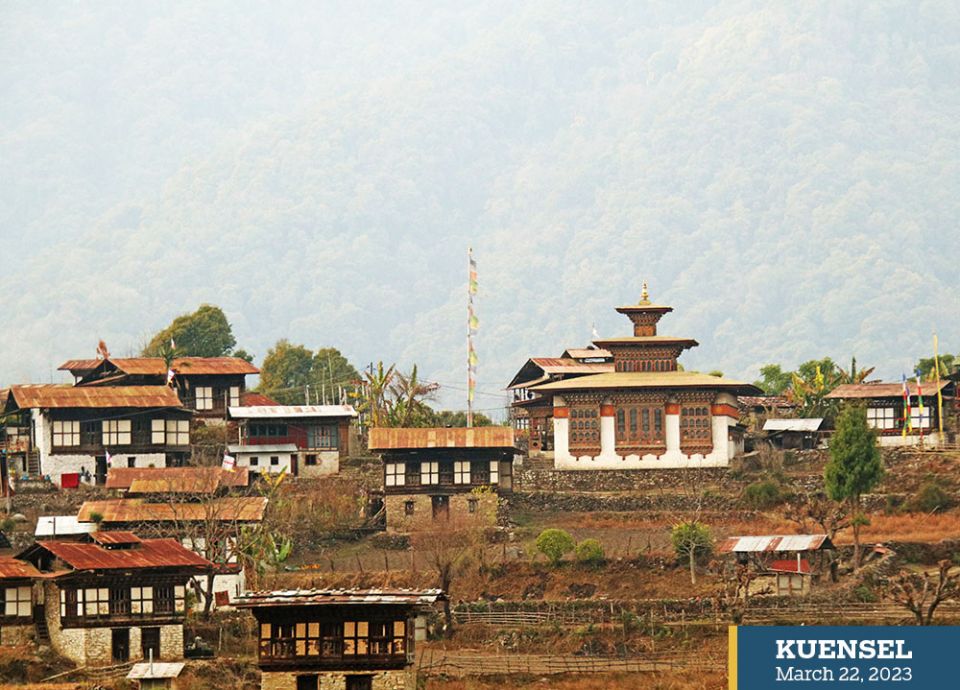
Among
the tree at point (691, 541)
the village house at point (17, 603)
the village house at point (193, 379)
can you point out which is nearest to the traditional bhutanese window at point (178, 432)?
the village house at point (193, 379)

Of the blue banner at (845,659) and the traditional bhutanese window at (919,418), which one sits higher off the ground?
the traditional bhutanese window at (919,418)

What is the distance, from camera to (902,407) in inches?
4277

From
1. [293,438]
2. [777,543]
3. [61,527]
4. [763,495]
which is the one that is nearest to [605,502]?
[763,495]

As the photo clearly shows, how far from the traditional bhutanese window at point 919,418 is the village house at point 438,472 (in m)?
21.6

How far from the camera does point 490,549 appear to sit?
90812mm

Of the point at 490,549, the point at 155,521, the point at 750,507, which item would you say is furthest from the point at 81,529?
the point at 750,507

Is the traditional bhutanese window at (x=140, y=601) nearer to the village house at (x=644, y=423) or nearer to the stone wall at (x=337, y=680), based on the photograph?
the stone wall at (x=337, y=680)

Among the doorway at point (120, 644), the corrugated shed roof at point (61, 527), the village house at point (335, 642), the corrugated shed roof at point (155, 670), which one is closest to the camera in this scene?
the village house at point (335, 642)

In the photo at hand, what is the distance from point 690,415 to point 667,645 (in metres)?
28.8

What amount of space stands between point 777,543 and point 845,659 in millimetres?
32587

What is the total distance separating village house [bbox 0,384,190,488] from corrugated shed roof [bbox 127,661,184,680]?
29.8 meters

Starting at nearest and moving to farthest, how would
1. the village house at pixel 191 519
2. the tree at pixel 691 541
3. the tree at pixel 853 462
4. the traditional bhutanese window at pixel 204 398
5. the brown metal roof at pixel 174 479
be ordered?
the village house at pixel 191 519 → the tree at pixel 691 541 → the tree at pixel 853 462 → the brown metal roof at pixel 174 479 → the traditional bhutanese window at pixel 204 398

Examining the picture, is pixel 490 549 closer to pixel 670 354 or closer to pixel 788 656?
pixel 670 354

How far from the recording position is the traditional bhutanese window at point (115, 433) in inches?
4050
